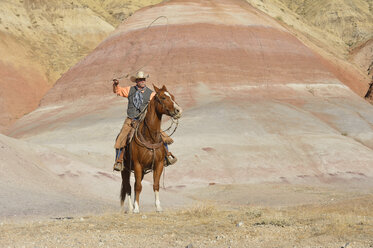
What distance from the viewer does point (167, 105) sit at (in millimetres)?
11969

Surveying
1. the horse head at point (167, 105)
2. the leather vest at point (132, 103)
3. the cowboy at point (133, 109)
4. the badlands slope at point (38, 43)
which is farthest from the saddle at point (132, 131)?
the badlands slope at point (38, 43)

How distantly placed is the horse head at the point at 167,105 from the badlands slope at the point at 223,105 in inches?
421

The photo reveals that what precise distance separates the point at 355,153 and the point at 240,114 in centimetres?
931

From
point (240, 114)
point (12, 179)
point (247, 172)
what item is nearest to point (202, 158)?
point (247, 172)

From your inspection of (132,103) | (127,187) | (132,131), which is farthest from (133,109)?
(127,187)

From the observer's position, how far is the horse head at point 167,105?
1188 cm

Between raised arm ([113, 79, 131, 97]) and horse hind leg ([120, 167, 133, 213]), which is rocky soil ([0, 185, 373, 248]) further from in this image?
raised arm ([113, 79, 131, 97])

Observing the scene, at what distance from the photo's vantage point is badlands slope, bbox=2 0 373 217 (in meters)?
34.8

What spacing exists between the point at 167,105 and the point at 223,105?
107 ft

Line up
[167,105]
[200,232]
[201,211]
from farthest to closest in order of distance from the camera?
[167,105], [201,211], [200,232]

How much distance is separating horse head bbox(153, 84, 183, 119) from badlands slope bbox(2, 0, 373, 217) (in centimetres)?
1071

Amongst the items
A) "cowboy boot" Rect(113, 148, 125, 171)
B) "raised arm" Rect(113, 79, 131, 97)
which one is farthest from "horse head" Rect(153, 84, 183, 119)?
"cowboy boot" Rect(113, 148, 125, 171)

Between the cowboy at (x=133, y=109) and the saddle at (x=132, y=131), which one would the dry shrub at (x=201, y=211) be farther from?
the saddle at (x=132, y=131)

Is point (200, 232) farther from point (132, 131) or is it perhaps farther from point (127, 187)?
point (127, 187)
